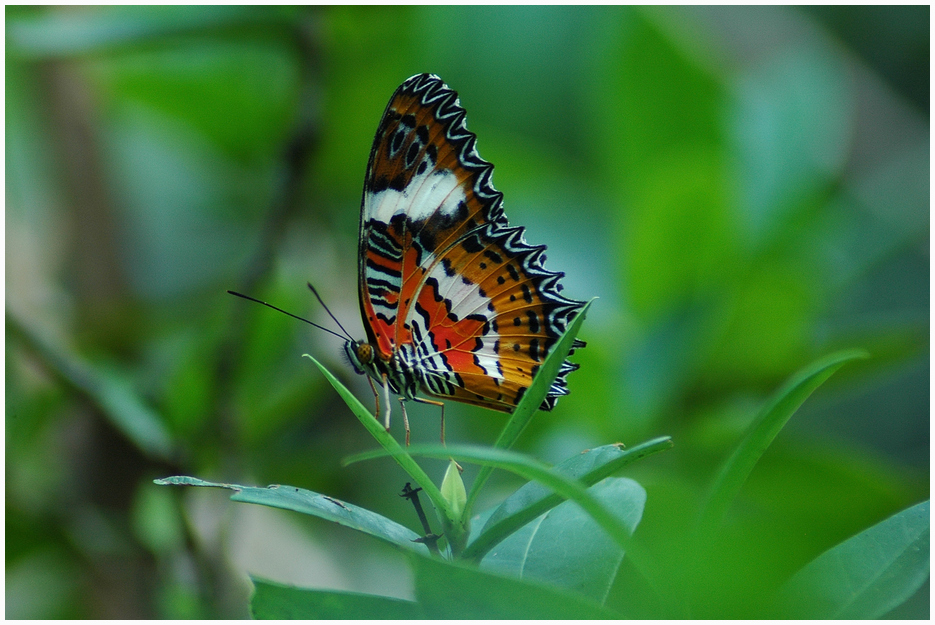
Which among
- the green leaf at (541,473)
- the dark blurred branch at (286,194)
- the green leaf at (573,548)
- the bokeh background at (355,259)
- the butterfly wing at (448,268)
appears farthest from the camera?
the bokeh background at (355,259)

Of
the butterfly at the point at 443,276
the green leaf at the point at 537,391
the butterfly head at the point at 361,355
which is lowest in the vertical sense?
the green leaf at the point at 537,391

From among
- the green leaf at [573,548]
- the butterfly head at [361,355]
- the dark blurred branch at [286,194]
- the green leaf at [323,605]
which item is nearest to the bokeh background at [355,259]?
the dark blurred branch at [286,194]

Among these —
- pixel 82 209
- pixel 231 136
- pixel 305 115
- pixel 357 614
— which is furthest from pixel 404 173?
pixel 82 209

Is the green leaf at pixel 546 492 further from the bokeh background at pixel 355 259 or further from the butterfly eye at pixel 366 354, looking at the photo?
the bokeh background at pixel 355 259

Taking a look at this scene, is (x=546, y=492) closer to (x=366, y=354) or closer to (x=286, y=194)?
(x=366, y=354)

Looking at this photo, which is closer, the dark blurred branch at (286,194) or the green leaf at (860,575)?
the green leaf at (860,575)

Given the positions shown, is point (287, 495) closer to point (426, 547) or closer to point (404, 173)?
point (426, 547)
